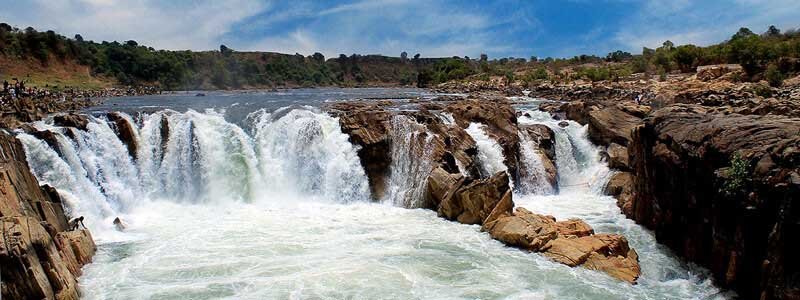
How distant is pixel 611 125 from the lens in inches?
959

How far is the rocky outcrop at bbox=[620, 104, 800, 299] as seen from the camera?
30.3 feet

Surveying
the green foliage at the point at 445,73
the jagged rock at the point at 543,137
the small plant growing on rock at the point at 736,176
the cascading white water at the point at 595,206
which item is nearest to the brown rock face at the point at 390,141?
the cascading white water at the point at 595,206

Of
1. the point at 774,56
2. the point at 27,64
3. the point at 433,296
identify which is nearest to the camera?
the point at 433,296

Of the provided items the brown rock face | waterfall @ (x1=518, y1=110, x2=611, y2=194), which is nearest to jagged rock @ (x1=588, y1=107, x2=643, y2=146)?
waterfall @ (x1=518, y1=110, x2=611, y2=194)

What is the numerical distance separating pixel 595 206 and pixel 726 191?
8872 mm

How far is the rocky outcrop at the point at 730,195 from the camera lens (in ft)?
30.3

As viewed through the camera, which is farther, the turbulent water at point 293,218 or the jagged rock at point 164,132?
the jagged rock at point 164,132

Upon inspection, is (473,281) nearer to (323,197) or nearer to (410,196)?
(410,196)

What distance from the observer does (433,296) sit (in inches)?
447

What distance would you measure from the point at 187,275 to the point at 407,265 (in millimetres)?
4816

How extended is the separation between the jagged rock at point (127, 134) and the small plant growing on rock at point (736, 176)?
18.4m

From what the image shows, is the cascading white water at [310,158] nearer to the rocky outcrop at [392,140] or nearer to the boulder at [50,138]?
the rocky outcrop at [392,140]

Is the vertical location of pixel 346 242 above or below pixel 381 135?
below

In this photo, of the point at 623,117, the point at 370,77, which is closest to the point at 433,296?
the point at 623,117
